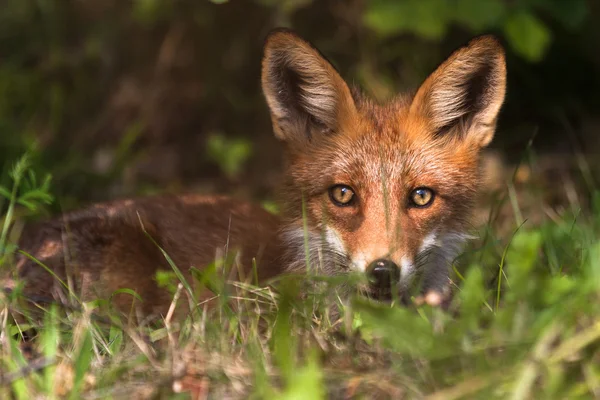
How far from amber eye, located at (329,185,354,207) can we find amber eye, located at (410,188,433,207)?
0.28 metres

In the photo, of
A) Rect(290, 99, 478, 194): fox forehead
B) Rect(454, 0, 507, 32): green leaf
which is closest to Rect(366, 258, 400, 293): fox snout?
Rect(290, 99, 478, 194): fox forehead

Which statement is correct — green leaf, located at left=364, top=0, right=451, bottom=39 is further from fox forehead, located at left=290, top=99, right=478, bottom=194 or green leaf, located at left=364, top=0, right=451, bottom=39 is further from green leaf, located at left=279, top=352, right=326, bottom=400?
green leaf, located at left=279, top=352, right=326, bottom=400

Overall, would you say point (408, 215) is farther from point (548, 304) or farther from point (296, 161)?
point (548, 304)

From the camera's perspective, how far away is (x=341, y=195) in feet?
11.5

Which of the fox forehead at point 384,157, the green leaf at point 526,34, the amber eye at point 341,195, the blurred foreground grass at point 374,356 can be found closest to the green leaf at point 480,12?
the green leaf at point 526,34

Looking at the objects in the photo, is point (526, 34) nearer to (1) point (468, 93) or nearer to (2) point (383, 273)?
(1) point (468, 93)

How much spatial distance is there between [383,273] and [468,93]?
1.20 m

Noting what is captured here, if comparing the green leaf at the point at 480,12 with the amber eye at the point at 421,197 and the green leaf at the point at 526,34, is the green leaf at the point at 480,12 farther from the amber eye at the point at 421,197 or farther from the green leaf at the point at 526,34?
the amber eye at the point at 421,197

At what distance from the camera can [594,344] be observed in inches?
91.5

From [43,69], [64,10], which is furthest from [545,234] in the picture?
[64,10]

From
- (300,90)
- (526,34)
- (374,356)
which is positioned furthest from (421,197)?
(526,34)

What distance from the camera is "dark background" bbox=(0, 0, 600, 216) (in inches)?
242

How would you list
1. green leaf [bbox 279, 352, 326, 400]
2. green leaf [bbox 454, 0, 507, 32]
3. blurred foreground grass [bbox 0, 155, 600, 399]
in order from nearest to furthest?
1. green leaf [bbox 279, 352, 326, 400]
2. blurred foreground grass [bbox 0, 155, 600, 399]
3. green leaf [bbox 454, 0, 507, 32]

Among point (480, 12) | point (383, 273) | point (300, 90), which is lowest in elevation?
point (383, 273)
